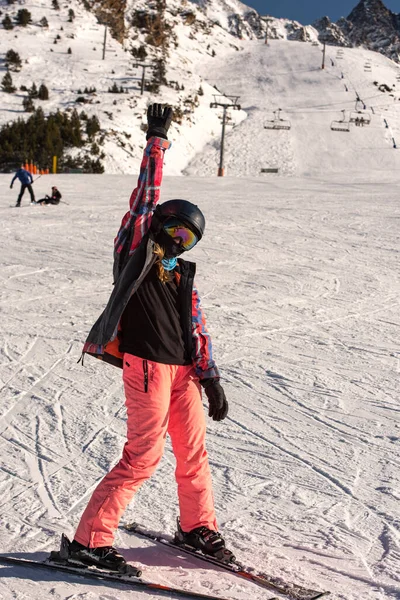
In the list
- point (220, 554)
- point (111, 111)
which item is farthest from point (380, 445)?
point (111, 111)

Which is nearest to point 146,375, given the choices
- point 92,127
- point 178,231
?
point 178,231

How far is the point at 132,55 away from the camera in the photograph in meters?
61.8

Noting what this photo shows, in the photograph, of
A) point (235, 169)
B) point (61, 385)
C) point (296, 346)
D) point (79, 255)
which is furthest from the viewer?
point (235, 169)

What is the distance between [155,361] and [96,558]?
896mm

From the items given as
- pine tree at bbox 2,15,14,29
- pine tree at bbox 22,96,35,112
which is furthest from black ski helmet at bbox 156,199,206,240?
pine tree at bbox 2,15,14,29

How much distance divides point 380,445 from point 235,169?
123 ft

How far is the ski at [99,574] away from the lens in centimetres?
282

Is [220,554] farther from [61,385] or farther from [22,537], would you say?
[61,385]

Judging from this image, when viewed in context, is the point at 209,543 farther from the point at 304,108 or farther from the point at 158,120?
the point at 304,108

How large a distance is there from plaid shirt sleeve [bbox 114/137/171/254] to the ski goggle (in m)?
0.09

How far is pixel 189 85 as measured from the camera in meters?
56.6

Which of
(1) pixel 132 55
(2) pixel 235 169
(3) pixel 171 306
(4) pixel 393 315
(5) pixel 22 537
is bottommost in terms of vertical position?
(5) pixel 22 537

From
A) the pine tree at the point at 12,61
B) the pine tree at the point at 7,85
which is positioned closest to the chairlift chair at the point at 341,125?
the pine tree at the point at 7,85

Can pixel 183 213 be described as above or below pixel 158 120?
below
